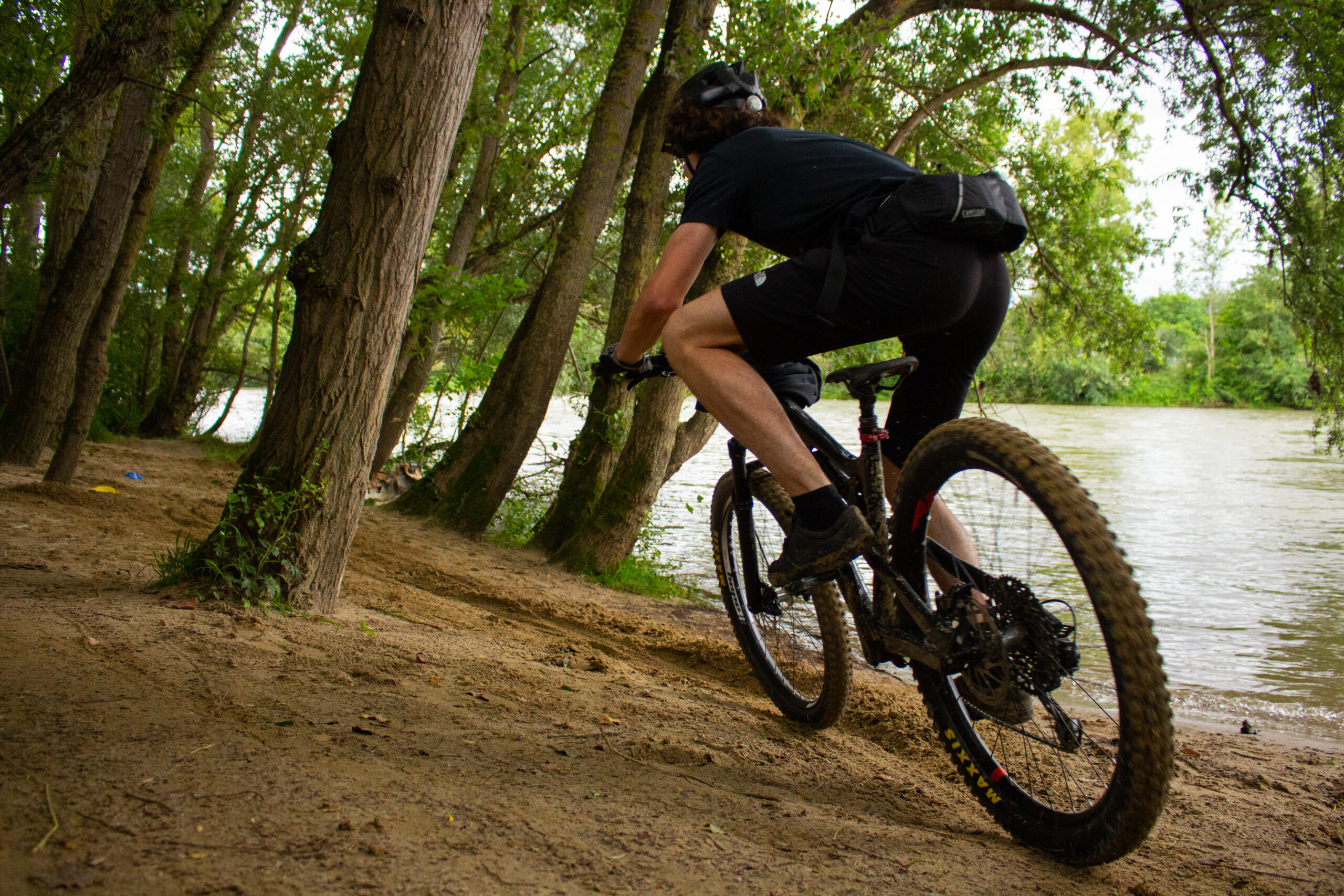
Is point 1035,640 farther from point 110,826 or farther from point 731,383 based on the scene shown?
point 110,826

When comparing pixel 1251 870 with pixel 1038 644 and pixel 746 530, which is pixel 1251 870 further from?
pixel 746 530

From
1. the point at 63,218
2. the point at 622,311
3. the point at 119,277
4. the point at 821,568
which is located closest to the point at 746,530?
the point at 821,568

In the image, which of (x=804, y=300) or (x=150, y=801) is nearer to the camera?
(x=150, y=801)

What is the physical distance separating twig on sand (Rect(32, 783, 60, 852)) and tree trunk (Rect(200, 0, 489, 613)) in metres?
1.80

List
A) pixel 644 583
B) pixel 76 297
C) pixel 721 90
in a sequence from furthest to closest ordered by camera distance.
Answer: pixel 76 297, pixel 644 583, pixel 721 90

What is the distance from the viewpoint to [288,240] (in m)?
15.0

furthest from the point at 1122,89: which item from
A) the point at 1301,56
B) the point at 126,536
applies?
the point at 126,536

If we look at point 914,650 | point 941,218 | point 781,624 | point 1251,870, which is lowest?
point 1251,870

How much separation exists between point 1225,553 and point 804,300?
9058 mm

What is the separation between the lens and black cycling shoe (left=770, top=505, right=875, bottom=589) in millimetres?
2416

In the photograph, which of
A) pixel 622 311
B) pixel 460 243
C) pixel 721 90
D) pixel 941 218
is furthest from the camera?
pixel 460 243

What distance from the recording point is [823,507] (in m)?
2.46

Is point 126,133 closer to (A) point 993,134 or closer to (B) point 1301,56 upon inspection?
(A) point 993,134

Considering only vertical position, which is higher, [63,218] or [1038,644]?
[63,218]
